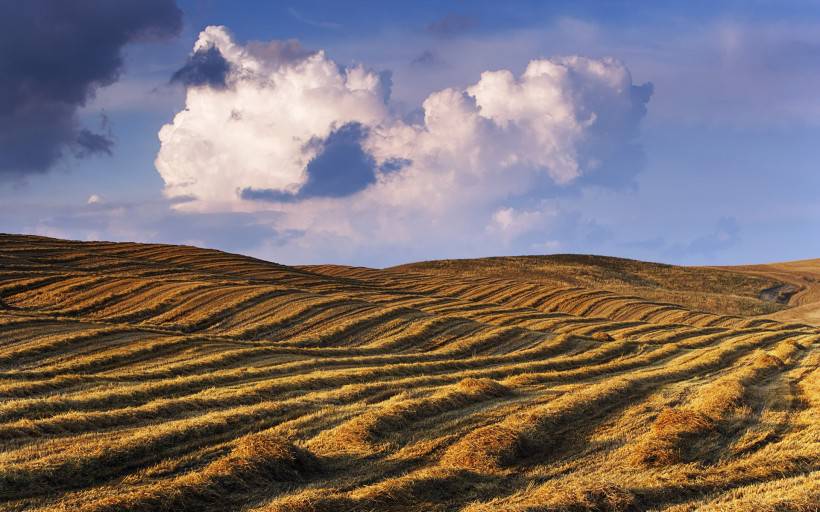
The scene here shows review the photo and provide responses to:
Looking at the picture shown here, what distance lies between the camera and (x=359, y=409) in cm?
1928

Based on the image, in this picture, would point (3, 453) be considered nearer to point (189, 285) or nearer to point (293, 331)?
point (293, 331)

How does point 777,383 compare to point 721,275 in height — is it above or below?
below

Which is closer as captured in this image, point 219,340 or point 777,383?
point 777,383

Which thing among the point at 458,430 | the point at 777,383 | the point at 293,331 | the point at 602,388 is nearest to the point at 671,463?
the point at 458,430

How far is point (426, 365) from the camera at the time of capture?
1150 inches

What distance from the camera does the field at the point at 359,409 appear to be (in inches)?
506

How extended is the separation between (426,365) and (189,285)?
18.1 m

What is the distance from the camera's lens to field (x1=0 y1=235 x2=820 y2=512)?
12.9 meters

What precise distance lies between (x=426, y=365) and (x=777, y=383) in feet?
41.6

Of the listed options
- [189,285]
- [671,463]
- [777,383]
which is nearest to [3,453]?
[671,463]

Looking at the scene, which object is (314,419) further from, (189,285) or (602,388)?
(189,285)

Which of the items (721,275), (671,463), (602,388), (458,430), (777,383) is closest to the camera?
(671,463)

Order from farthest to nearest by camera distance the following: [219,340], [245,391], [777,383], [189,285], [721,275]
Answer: [721,275] → [189,285] → [219,340] → [777,383] → [245,391]

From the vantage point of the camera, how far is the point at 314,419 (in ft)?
59.2
